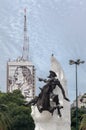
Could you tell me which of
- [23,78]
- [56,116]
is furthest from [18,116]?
[23,78]

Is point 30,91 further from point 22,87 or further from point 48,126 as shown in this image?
point 48,126

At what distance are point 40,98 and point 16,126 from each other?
39282 millimetres

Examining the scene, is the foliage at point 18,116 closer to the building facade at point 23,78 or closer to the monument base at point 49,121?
the monument base at point 49,121

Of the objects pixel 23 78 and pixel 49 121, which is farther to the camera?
pixel 23 78

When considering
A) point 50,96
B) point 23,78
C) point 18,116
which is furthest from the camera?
point 23,78

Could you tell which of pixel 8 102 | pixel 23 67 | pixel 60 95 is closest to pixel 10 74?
pixel 23 67

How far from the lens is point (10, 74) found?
18725cm

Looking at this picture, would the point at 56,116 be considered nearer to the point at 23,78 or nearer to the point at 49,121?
the point at 49,121

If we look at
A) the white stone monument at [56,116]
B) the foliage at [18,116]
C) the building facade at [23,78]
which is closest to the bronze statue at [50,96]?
the white stone monument at [56,116]

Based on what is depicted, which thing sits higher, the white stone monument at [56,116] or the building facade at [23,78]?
the building facade at [23,78]

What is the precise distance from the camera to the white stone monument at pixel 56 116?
37.0m

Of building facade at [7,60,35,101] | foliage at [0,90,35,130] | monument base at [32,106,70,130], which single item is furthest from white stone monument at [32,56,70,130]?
building facade at [7,60,35,101]

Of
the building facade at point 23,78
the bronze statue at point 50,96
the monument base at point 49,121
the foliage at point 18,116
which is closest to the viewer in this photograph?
the bronze statue at point 50,96

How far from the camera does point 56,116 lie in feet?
121
